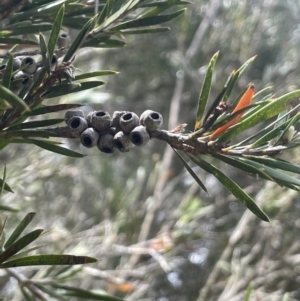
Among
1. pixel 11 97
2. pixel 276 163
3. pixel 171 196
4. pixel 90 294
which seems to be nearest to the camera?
pixel 11 97

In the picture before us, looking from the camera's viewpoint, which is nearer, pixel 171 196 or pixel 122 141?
pixel 122 141

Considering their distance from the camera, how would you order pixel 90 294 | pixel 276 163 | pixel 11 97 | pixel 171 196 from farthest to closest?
pixel 171 196
pixel 90 294
pixel 276 163
pixel 11 97

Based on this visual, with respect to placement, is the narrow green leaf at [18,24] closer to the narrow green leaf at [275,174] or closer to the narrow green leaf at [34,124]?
the narrow green leaf at [34,124]

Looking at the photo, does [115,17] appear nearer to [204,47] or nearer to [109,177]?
[109,177]

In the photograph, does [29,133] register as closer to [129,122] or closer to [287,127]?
[129,122]

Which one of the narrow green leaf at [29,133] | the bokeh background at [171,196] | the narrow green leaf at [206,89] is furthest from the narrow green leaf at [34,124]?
the bokeh background at [171,196]

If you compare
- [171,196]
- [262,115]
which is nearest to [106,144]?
[262,115]

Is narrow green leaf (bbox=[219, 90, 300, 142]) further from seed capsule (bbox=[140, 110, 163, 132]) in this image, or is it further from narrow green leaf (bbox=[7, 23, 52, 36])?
narrow green leaf (bbox=[7, 23, 52, 36])
